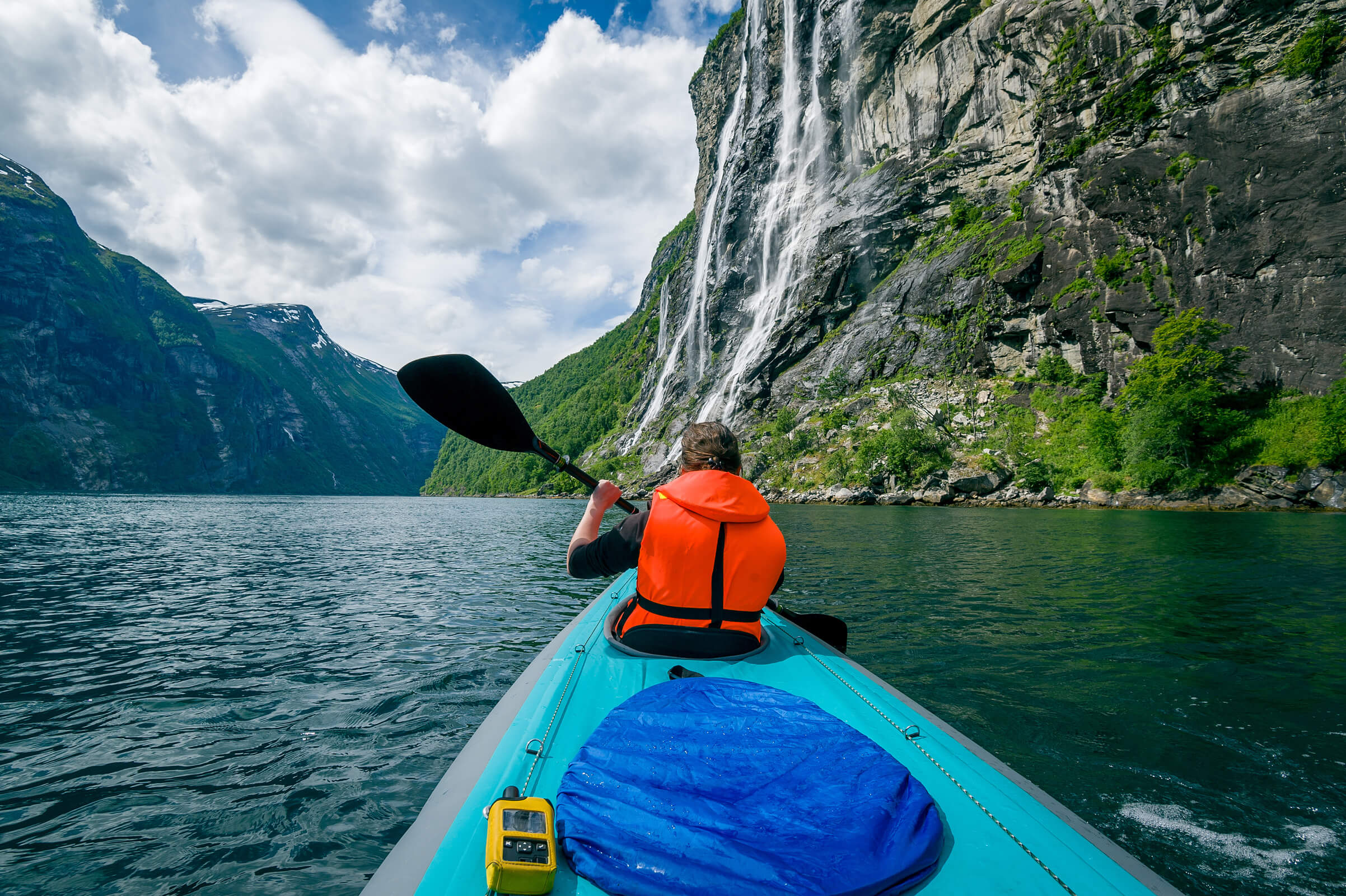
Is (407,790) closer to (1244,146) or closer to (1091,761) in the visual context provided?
(1091,761)

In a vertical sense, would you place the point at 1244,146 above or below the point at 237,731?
above

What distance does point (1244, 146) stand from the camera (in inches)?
1219

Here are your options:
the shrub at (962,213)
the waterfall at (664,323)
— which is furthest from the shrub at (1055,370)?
the waterfall at (664,323)

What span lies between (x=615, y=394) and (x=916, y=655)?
3873 inches

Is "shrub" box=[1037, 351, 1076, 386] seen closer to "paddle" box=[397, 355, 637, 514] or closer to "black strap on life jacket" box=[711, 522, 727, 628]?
"paddle" box=[397, 355, 637, 514]

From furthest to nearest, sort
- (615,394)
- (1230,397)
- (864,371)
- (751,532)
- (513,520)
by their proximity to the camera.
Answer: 1. (615,394)
2. (864,371)
3. (513,520)
4. (1230,397)
5. (751,532)

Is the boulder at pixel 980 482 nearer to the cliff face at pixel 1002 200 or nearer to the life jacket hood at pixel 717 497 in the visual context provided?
the cliff face at pixel 1002 200

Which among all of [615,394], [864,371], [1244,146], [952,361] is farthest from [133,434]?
[1244,146]

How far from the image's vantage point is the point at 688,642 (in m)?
3.19

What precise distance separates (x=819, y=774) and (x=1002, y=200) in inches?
2290

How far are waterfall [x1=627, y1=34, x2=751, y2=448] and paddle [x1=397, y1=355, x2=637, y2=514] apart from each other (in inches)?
2483

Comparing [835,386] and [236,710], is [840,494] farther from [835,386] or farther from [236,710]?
[236,710]

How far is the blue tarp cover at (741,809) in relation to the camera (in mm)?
1436

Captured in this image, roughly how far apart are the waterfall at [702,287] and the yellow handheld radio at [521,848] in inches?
2617
